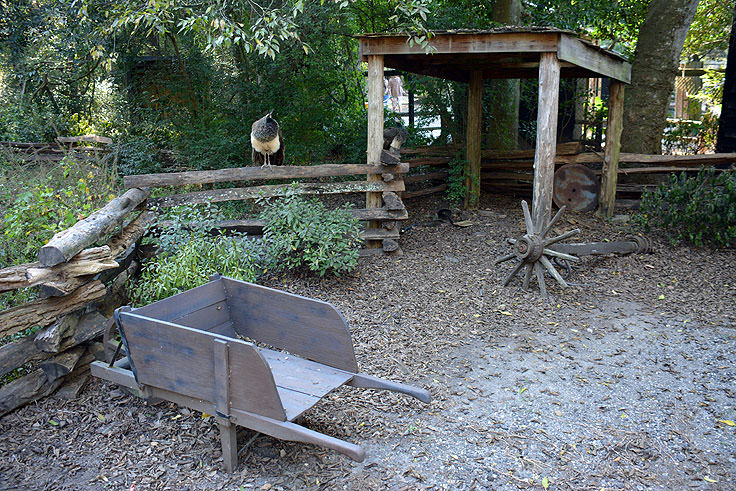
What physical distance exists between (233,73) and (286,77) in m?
1.58

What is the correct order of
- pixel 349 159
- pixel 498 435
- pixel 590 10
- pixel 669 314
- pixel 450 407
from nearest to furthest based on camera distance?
pixel 498 435 → pixel 450 407 → pixel 669 314 → pixel 590 10 → pixel 349 159

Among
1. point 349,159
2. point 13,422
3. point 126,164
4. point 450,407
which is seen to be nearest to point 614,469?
point 450,407

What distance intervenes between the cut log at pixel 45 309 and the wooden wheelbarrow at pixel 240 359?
1.69ft

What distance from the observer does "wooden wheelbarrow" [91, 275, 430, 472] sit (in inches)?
115

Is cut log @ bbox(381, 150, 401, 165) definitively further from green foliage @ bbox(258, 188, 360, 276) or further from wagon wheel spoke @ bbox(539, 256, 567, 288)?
wagon wheel spoke @ bbox(539, 256, 567, 288)

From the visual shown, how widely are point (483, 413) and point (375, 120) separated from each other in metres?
4.51

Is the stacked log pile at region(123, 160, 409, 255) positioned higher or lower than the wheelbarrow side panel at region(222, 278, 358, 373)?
higher

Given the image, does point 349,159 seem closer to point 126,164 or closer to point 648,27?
point 126,164

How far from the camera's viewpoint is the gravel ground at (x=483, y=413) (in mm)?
3275

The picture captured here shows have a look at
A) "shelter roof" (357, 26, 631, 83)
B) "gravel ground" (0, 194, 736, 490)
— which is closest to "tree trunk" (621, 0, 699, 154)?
"shelter roof" (357, 26, 631, 83)

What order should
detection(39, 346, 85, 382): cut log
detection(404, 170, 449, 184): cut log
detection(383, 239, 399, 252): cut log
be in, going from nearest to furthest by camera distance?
1. detection(39, 346, 85, 382): cut log
2. detection(383, 239, 399, 252): cut log
3. detection(404, 170, 449, 184): cut log

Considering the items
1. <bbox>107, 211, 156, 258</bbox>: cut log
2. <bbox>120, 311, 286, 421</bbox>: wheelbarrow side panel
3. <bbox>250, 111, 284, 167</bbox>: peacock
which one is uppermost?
<bbox>250, 111, 284, 167</bbox>: peacock

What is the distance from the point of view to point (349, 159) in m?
11.4

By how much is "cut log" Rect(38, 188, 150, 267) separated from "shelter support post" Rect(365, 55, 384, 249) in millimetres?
3114
